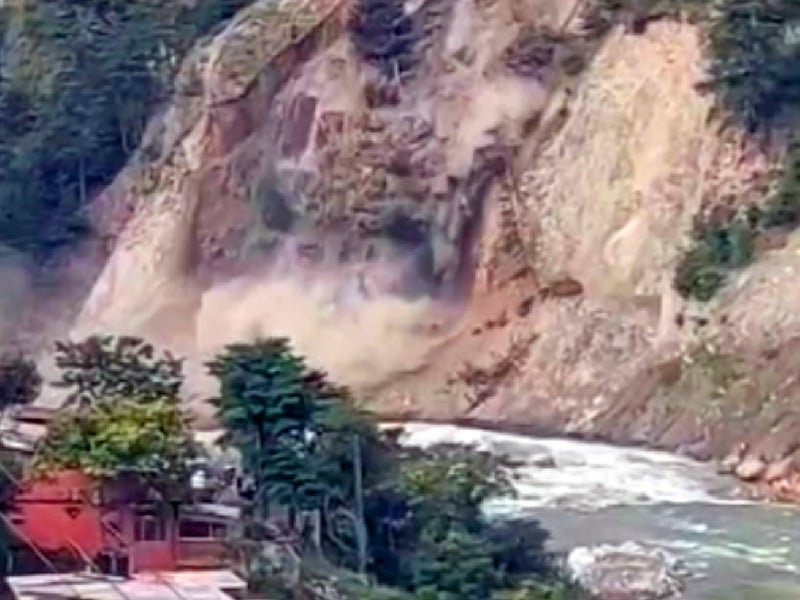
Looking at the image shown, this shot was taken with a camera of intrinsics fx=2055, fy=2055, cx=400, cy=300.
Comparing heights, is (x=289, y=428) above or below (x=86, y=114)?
below

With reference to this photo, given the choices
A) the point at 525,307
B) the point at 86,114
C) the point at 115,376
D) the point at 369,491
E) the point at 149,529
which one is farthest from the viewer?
the point at 86,114

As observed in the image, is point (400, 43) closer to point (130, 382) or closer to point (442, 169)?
point (442, 169)

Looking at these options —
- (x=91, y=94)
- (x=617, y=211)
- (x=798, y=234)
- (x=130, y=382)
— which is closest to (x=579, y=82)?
(x=617, y=211)

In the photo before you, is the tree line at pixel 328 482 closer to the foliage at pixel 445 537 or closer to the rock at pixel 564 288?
the foliage at pixel 445 537

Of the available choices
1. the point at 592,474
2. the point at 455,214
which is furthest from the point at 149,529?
the point at 455,214

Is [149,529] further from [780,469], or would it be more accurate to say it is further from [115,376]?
[780,469]

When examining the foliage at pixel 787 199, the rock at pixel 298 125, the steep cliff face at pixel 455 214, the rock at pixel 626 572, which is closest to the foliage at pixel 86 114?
the steep cliff face at pixel 455 214
